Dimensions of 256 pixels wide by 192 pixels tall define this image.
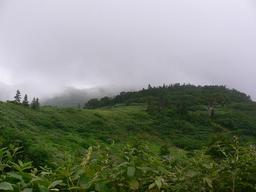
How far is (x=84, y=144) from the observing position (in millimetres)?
72125

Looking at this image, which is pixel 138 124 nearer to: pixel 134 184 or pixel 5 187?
pixel 134 184

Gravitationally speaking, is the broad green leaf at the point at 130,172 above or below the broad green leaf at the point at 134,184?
above

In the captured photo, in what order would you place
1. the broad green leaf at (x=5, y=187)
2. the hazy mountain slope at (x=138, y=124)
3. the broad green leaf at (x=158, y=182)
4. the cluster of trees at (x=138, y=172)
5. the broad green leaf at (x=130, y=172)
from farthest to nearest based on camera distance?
the hazy mountain slope at (x=138, y=124), the broad green leaf at (x=130, y=172), the broad green leaf at (x=158, y=182), the cluster of trees at (x=138, y=172), the broad green leaf at (x=5, y=187)

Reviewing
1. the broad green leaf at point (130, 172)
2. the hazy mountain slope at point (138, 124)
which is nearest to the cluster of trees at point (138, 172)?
the broad green leaf at point (130, 172)

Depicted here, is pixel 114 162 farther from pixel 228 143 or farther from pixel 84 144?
pixel 84 144

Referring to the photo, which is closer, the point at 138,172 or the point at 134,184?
the point at 134,184

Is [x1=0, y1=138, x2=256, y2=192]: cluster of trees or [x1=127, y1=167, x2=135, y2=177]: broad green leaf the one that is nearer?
[x1=0, y1=138, x2=256, y2=192]: cluster of trees

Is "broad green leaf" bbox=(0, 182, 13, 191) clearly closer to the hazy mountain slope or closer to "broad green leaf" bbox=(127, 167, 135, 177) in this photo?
"broad green leaf" bbox=(127, 167, 135, 177)

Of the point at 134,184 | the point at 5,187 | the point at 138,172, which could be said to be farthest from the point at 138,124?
the point at 5,187

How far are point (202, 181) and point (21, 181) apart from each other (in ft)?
4.40

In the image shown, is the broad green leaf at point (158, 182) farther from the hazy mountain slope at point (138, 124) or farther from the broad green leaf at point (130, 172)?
the hazy mountain slope at point (138, 124)

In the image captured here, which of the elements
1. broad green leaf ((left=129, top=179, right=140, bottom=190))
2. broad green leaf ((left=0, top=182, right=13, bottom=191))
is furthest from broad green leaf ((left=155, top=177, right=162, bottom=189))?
broad green leaf ((left=0, top=182, right=13, bottom=191))

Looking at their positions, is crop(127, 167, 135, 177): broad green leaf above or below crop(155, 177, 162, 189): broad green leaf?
above

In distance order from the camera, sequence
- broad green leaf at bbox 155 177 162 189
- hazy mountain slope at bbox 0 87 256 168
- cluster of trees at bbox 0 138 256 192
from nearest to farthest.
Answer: cluster of trees at bbox 0 138 256 192
broad green leaf at bbox 155 177 162 189
hazy mountain slope at bbox 0 87 256 168
